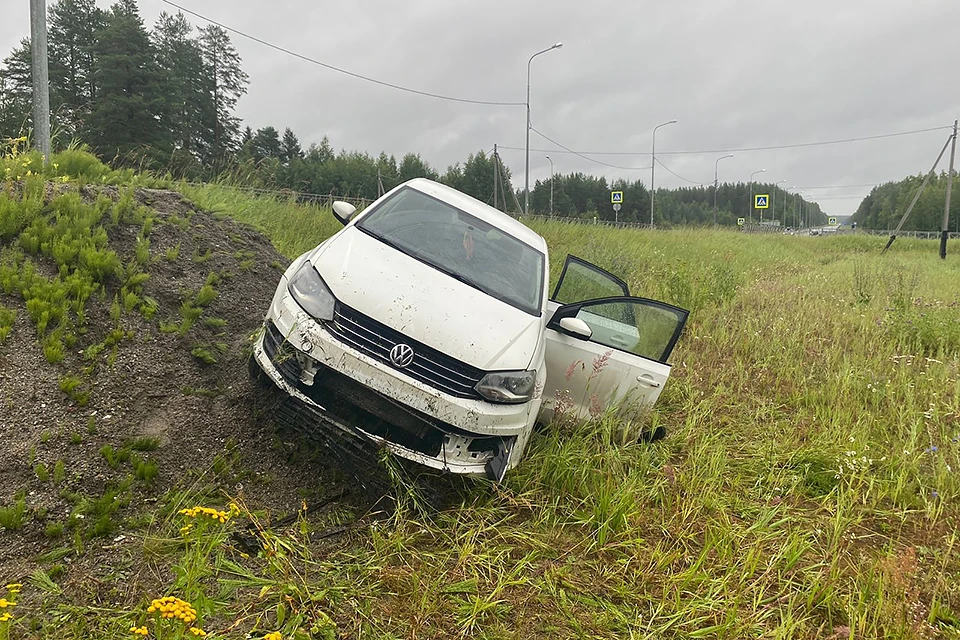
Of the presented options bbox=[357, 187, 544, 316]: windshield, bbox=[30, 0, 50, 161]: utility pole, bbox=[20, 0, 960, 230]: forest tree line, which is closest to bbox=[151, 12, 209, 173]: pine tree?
bbox=[20, 0, 960, 230]: forest tree line

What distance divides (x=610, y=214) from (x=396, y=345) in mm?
85577

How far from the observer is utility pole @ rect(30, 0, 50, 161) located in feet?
20.7

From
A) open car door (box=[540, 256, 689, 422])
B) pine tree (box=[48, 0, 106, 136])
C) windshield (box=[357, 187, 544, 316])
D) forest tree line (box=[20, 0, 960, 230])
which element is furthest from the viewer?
pine tree (box=[48, 0, 106, 136])

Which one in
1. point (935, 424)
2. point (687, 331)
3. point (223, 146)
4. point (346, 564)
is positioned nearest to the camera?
point (346, 564)

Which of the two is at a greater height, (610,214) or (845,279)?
(610,214)

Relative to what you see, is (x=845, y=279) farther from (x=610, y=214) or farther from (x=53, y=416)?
(x=610, y=214)

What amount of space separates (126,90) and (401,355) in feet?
122

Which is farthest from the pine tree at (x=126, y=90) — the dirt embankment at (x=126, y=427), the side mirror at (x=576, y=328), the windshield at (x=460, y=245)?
the side mirror at (x=576, y=328)

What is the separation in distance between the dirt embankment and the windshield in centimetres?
149

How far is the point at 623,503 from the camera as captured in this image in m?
3.51

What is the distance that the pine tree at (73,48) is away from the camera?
33.8m

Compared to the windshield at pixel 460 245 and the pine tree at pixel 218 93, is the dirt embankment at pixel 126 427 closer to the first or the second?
the windshield at pixel 460 245

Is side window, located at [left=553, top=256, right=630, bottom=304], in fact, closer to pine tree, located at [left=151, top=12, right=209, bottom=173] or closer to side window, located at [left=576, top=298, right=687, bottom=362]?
side window, located at [left=576, top=298, right=687, bottom=362]

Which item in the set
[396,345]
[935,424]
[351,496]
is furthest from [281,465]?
[935,424]
